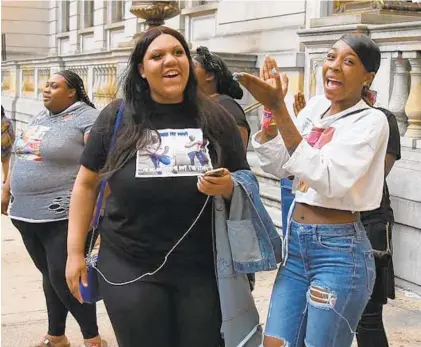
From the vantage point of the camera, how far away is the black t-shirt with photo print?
119 inches

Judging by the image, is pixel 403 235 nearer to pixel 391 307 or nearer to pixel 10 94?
pixel 391 307

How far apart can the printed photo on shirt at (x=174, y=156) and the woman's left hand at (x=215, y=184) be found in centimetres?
12

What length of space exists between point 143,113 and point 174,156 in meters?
0.24

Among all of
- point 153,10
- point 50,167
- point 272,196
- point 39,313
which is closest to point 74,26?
point 153,10

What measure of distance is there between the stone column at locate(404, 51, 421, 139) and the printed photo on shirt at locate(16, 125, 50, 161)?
323 cm

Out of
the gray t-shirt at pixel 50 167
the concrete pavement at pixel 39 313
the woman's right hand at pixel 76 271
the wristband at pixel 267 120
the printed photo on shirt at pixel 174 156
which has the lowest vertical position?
the concrete pavement at pixel 39 313

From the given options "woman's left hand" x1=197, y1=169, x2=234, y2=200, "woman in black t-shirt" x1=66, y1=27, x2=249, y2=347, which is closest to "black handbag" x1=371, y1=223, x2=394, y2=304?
"woman in black t-shirt" x1=66, y1=27, x2=249, y2=347

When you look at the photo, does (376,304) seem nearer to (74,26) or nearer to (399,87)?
(399,87)

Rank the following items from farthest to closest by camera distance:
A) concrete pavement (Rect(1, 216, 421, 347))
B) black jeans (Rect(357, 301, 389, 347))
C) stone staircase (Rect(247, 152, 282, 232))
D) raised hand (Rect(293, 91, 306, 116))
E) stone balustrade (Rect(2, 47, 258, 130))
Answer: stone balustrade (Rect(2, 47, 258, 130))
stone staircase (Rect(247, 152, 282, 232))
concrete pavement (Rect(1, 216, 421, 347))
black jeans (Rect(357, 301, 389, 347))
raised hand (Rect(293, 91, 306, 116))

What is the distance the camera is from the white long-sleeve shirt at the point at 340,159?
2.87 m

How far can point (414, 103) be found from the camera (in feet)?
21.2

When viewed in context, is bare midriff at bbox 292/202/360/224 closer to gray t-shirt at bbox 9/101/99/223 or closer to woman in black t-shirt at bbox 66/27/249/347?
woman in black t-shirt at bbox 66/27/249/347

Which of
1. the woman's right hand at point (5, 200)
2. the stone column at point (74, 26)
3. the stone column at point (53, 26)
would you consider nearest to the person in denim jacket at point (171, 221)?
the woman's right hand at point (5, 200)

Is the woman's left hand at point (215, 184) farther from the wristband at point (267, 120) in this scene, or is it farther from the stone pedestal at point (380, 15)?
the stone pedestal at point (380, 15)
